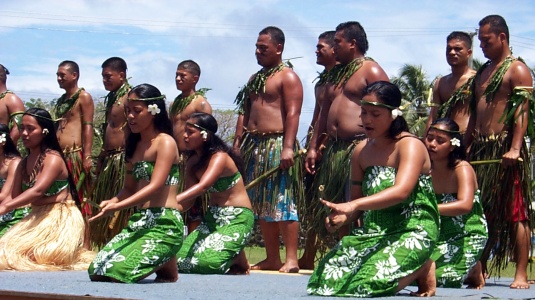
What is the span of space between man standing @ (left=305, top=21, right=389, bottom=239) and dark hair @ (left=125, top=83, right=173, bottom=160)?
1297 millimetres

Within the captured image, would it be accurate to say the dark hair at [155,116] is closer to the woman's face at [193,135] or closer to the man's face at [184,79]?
the woman's face at [193,135]

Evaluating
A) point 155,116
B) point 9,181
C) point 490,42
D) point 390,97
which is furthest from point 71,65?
point 390,97

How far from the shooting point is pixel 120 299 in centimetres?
366

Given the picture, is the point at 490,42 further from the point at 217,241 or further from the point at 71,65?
the point at 71,65

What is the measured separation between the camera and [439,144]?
5289 millimetres

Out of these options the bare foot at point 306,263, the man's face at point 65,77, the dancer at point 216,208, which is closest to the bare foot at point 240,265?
the dancer at point 216,208

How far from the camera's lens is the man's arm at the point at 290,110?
21.1ft

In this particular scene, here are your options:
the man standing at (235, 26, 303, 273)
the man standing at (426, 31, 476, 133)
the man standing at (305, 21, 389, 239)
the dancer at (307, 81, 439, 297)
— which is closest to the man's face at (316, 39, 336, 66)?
the man standing at (235, 26, 303, 273)

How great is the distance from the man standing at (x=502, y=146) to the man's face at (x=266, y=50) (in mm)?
1516

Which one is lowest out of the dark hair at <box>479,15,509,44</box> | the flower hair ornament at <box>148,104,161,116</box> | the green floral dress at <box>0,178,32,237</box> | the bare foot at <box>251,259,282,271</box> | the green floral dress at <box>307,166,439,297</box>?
the bare foot at <box>251,259,282,271</box>

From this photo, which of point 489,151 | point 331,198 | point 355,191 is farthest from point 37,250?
point 489,151

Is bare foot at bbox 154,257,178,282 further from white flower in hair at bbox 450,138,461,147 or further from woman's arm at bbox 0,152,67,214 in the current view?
white flower in hair at bbox 450,138,461,147

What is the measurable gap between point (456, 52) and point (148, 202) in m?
2.13

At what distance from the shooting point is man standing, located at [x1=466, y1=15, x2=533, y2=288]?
5496mm
